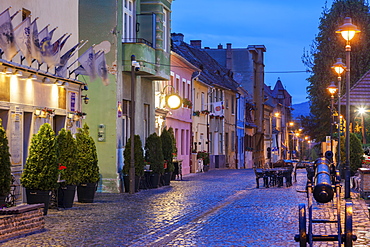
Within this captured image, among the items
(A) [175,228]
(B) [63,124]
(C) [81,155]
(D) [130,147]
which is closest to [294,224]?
(A) [175,228]

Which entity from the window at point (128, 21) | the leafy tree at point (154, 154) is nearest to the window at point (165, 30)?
the window at point (128, 21)

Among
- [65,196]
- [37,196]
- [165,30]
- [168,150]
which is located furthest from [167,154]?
[37,196]

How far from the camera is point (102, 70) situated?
953 inches

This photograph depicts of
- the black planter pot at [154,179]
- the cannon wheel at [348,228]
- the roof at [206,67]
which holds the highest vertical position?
the roof at [206,67]

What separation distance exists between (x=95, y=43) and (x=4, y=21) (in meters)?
11.2

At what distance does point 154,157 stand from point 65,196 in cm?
988

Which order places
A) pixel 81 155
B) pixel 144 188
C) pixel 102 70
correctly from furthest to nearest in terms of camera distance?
1. pixel 144 188
2. pixel 102 70
3. pixel 81 155

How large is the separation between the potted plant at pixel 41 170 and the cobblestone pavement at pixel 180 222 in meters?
0.59

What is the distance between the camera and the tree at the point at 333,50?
54.7 metres

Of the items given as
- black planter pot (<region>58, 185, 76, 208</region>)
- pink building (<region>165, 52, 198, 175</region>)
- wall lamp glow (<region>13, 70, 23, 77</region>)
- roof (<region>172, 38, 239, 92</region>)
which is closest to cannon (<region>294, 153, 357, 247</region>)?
wall lamp glow (<region>13, 70, 23, 77</region>)

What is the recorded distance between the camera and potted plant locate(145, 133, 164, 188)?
29.1 meters

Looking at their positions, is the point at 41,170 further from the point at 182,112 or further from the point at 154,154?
the point at 182,112

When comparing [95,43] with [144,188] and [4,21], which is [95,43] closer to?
[144,188]

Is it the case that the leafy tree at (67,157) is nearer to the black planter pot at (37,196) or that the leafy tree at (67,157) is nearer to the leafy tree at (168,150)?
the black planter pot at (37,196)
